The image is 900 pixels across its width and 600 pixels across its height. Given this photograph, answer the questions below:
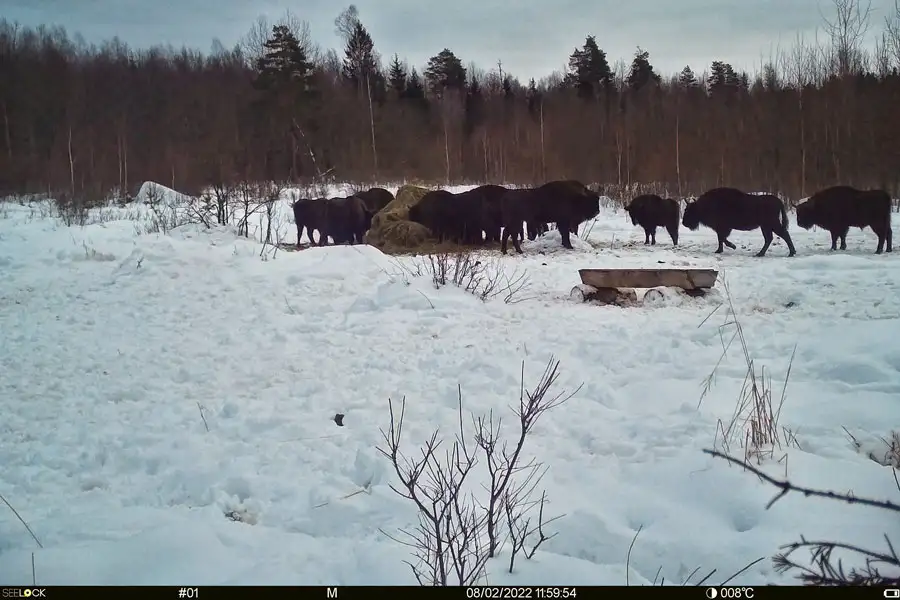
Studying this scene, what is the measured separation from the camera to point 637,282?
743 centimetres

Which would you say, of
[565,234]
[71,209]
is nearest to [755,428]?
[565,234]

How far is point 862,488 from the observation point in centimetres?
308

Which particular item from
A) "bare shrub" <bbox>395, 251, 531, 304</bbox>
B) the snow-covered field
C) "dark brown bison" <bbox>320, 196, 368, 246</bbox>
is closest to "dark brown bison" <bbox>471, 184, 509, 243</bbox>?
"dark brown bison" <bbox>320, 196, 368, 246</bbox>

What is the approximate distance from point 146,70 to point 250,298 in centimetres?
3573

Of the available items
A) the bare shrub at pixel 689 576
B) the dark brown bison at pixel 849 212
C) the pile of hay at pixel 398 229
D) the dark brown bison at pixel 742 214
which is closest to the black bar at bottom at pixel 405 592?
the bare shrub at pixel 689 576

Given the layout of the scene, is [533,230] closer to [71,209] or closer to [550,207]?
[550,207]

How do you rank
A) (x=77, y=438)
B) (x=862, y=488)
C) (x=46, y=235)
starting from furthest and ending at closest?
(x=46, y=235) < (x=77, y=438) < (x=862, y=488)

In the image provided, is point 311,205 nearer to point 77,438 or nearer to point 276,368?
point 276,368

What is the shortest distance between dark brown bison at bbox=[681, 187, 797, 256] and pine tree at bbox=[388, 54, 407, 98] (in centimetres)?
3736

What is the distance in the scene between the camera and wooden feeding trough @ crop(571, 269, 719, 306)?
24.0 ft

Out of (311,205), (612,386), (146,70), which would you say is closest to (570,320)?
(612,386)

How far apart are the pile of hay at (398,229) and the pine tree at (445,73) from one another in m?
35.4
